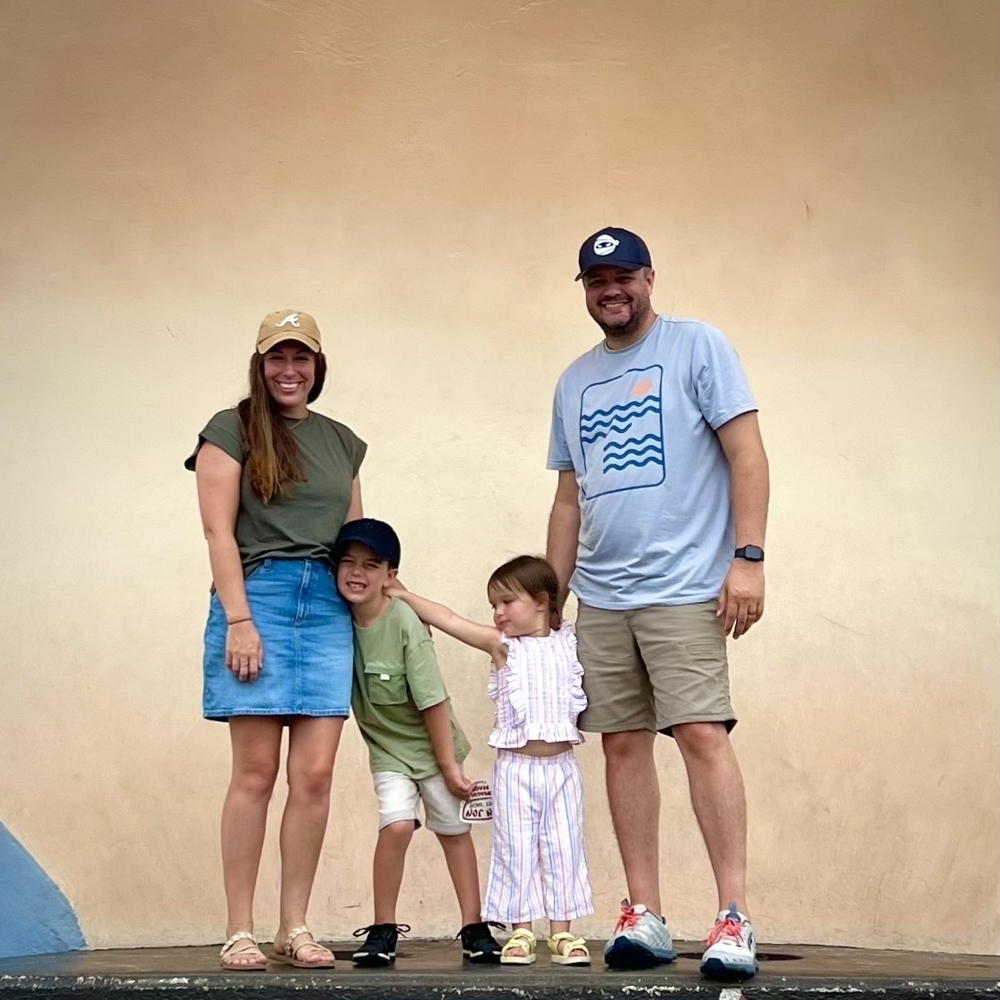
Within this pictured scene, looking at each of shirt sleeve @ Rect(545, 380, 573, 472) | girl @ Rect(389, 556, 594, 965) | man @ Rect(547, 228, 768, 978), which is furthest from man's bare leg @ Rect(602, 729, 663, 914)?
shirt sleeve @ Rect(545, 380, 573, 472)

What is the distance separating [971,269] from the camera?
5.51m

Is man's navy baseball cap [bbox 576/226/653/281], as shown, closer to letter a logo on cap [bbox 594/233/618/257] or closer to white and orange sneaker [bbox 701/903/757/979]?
letter a logo on cap [bbox 594/233/618/257]

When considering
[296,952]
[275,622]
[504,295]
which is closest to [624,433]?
[275,622]

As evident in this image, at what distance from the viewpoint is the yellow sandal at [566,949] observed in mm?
3826

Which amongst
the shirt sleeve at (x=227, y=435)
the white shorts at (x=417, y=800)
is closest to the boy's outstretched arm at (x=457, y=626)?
the white shorts at (x=417, y=800)

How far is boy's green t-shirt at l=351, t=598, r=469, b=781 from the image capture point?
4.10 metres

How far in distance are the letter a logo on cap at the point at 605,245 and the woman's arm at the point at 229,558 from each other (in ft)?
3.25

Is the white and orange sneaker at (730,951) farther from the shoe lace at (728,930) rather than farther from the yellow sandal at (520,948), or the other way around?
the yellow sandal at (520,948)

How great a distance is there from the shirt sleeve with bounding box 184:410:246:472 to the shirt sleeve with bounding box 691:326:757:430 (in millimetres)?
1090

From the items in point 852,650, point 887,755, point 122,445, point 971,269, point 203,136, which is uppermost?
point 203,136

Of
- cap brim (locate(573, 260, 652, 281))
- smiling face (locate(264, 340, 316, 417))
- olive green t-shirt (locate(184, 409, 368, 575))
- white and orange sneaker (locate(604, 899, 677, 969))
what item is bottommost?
white and orange sneaker (locate(604, 899, 677, 969))

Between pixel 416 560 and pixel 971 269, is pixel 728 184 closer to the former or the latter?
pixel 971 269

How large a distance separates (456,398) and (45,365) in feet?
4.47

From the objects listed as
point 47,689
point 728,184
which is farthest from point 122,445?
point 728,184
